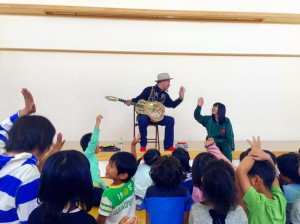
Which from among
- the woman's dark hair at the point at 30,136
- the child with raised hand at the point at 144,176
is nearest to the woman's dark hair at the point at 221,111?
the child with raised hand at the point at 144,176

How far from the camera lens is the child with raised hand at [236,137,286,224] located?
141 centimetres

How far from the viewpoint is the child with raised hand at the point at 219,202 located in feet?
4.33

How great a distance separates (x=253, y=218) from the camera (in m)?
1.44

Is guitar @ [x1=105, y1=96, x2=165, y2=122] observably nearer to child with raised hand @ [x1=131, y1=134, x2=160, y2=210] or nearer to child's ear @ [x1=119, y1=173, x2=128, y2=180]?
child with raised hand @ [x1=131, y1=134, x2=160, y2=210]

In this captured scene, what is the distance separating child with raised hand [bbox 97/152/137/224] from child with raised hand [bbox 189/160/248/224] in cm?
47

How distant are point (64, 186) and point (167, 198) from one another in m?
0.72

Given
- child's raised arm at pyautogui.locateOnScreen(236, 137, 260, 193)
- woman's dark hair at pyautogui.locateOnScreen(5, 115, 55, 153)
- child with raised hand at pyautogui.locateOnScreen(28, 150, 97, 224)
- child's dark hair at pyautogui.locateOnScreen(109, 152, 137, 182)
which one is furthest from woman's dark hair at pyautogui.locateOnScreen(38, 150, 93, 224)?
child's raised arm at pyautogui.locateOnScreen(236, 137, 260, 193)

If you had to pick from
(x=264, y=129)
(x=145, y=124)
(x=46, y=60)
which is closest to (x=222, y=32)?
(x=264, y=129)

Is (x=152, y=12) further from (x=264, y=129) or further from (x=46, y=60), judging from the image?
(x=264, y=129)

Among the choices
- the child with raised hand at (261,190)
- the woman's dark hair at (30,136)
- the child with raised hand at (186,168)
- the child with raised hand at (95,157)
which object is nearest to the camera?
the woman's dark hair at (30,136)

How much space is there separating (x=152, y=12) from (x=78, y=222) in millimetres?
5078

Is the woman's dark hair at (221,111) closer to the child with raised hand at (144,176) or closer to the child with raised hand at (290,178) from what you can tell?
the child with raised hand at (144,176)

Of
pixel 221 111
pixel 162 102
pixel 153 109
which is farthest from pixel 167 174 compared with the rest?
pixel 162 102

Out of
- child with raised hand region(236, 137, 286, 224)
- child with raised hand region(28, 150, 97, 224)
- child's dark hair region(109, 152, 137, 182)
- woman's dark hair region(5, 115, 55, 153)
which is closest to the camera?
child with raised hand region(28, 150, 97, 224)
